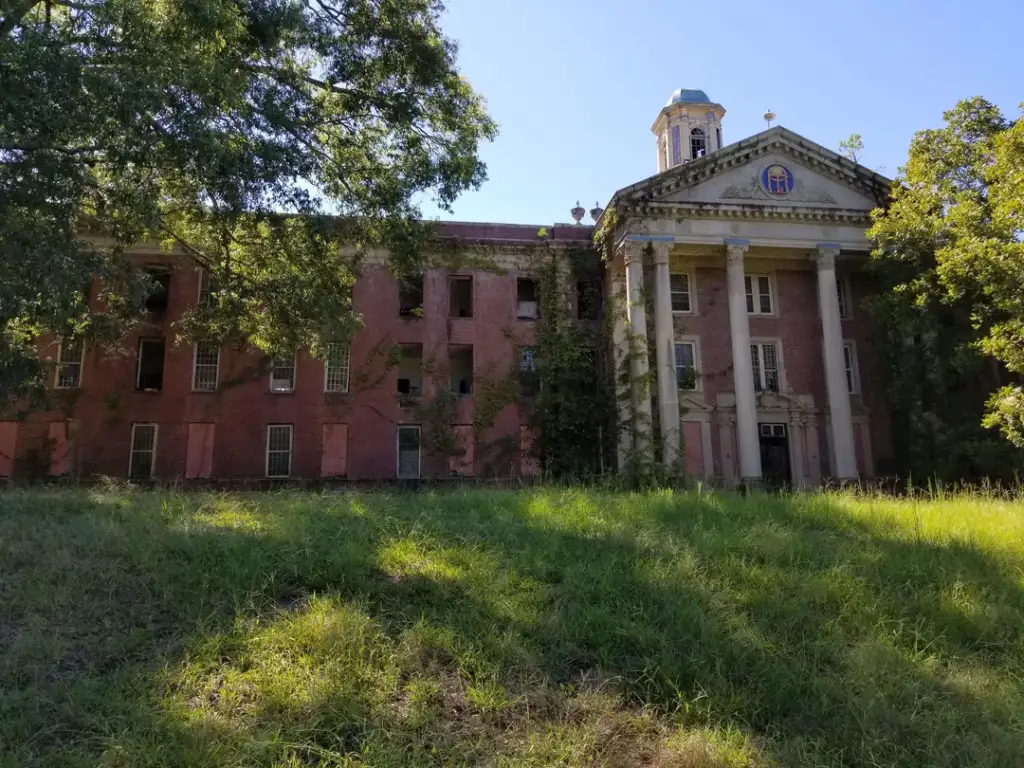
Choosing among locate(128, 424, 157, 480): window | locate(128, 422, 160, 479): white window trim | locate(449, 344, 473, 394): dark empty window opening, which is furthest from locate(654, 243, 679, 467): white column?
locate(128, 424, 157, 480): window

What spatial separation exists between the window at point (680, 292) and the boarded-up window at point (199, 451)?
19090 millimetres

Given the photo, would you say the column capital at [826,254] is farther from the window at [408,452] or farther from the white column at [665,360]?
the window at [408,452]

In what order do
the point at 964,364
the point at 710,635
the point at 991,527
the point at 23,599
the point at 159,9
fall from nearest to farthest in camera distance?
the point at 710,635 < the point at 23,599 < the point at 991,527 < the point at 159,9 < the point at 964,364

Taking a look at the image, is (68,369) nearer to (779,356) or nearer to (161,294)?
(161,294)

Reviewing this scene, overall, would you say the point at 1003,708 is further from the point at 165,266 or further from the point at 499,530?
the point at 165,266

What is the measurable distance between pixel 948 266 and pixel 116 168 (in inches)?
820

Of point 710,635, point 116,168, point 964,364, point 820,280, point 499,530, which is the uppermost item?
point 820,280

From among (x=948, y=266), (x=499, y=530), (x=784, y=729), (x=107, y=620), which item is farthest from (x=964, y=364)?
(x=107, y=620)

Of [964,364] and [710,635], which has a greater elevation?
[964,364]

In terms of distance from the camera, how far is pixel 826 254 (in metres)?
28.8

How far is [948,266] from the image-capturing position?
20719mm

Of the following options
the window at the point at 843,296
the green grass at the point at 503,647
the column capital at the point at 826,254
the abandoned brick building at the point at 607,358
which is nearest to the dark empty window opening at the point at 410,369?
the abandoned brick building at the point at 607,358

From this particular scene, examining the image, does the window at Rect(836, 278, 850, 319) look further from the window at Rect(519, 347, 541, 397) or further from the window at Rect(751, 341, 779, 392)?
the window at Rect(519, 347, 541, 397)

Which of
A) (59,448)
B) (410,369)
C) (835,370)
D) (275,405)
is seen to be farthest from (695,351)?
(59,448)
